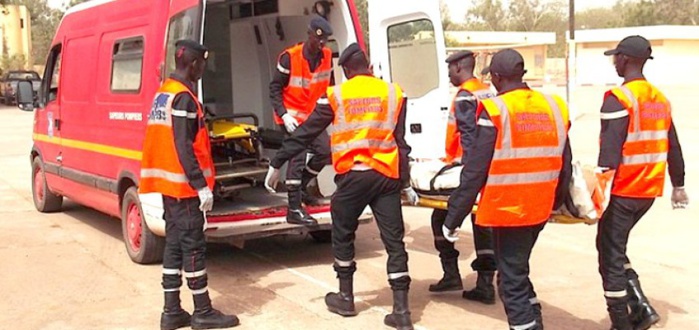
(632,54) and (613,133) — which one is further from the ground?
(632,54)

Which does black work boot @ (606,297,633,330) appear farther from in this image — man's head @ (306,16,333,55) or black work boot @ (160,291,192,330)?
man's head @ (306,16,333,55)

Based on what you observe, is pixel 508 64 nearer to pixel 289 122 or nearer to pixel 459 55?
pixel 459 55

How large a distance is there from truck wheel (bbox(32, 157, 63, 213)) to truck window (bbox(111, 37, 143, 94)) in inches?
118

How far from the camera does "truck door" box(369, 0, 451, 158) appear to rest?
860cm

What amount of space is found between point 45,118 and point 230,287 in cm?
430

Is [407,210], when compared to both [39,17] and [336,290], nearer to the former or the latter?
[336,290]

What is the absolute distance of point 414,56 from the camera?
348 inches

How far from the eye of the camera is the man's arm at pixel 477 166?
15.8 ft

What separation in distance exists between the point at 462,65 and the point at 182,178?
2.27 meters

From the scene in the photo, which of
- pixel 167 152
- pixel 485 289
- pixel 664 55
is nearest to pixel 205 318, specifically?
pixel 167 152

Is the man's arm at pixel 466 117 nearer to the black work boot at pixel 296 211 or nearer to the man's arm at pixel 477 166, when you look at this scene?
the man's arm at pixel 477 166

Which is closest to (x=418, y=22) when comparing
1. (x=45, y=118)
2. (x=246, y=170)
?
(x=246, y=170)

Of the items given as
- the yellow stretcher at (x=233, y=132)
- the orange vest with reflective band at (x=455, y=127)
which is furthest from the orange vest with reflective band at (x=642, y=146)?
the yellow stretcher at (x=233, y=132)

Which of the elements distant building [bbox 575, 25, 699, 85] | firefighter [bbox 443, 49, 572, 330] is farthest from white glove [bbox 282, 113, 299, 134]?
distant building [bbox 575, 25, 699, 85]
